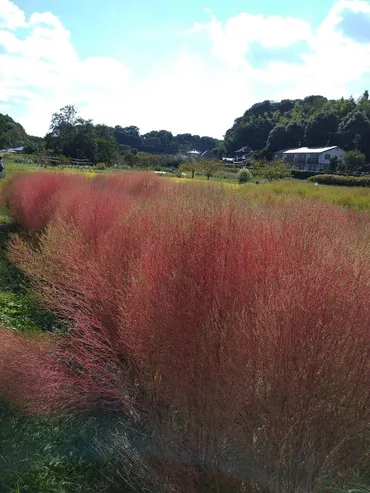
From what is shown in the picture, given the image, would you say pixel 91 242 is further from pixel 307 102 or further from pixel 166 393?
pixel 307 102

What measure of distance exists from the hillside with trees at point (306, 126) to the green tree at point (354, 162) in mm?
9968

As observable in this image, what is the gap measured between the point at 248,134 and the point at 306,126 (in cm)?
1881

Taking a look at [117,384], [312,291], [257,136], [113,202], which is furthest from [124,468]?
[257,136]

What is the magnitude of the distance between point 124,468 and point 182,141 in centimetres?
12495

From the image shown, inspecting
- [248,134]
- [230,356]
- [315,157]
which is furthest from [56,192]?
[248,134]

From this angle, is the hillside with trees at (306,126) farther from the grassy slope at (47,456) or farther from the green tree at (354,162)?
the grassy slope at (47,456)

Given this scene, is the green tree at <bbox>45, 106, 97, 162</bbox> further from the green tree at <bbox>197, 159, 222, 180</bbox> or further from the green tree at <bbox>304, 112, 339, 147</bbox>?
the green tree at <bbox>304, 112, 339, 147</bbox>

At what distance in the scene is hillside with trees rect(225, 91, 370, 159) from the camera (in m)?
71.7

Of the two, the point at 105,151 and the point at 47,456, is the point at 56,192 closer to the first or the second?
the point at 47,456

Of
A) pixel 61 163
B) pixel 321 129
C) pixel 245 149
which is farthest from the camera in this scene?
pixel 245 149

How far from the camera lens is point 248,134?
99.2 m

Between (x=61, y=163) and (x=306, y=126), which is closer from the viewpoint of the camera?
(x=61, y=163)

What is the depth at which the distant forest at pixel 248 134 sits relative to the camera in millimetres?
59597

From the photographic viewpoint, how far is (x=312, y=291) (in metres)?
2.39
